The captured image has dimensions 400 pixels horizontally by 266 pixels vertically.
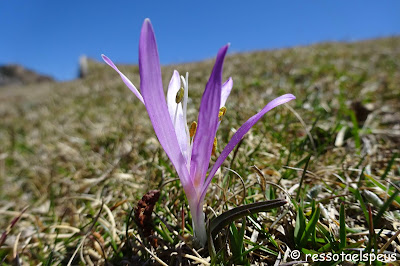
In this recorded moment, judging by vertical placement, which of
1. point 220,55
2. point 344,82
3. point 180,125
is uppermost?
point 344,82

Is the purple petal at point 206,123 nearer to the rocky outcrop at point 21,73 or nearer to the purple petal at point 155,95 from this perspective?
the purple petal at point 155,95

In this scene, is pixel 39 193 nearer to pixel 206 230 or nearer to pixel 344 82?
pixel 206 230

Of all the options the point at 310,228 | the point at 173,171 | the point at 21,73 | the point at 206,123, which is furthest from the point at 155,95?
the point at 21,73

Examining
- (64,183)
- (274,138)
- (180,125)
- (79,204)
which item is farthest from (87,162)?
(180,125)

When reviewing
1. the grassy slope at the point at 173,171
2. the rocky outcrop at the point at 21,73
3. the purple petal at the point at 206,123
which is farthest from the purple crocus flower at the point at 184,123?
the rocky outcrop at the point at 21,73

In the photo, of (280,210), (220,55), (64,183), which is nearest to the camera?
(220,55)

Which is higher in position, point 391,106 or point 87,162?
point 391,106
